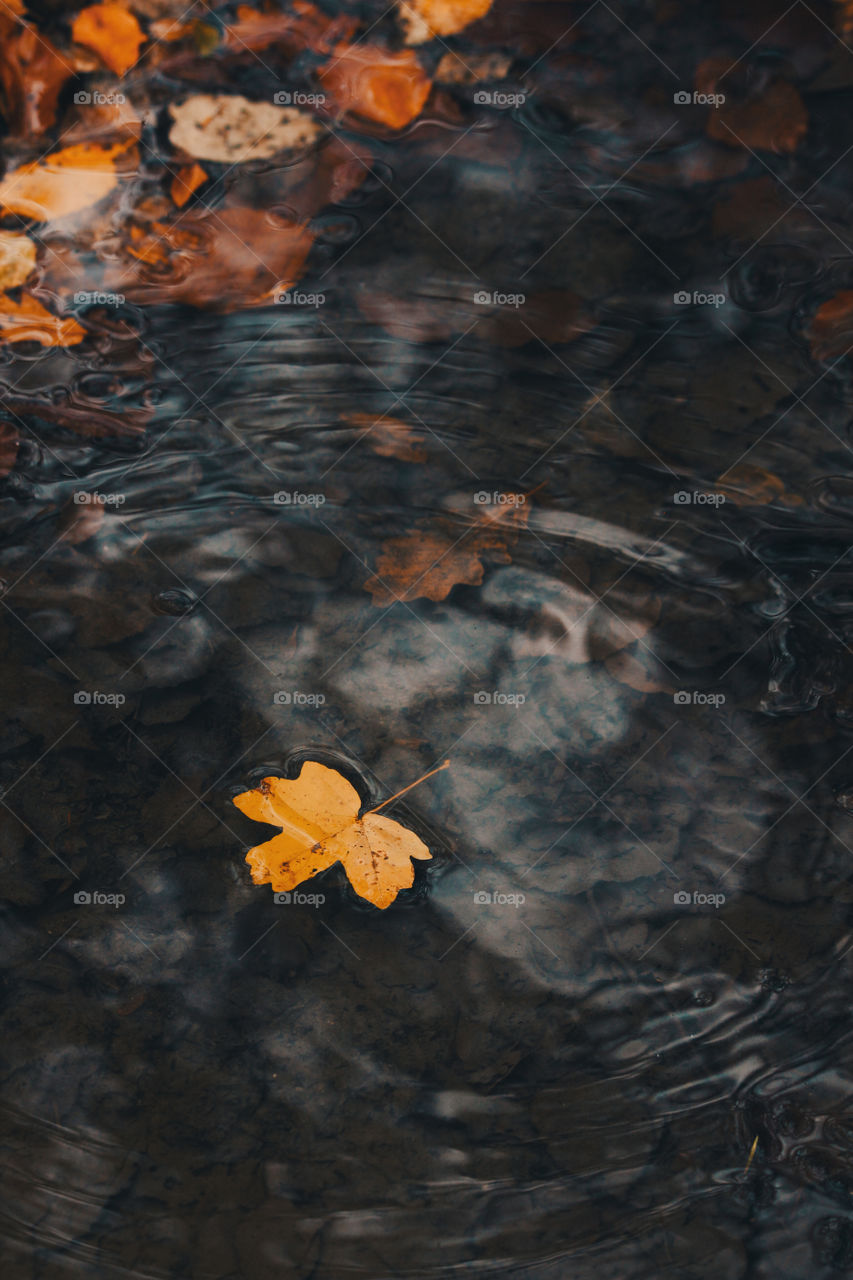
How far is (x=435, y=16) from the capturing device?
245 cm

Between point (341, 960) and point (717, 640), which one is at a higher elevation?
point (717, 640)

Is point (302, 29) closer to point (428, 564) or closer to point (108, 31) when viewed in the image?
point (108, 31)

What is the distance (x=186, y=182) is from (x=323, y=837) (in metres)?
1.99

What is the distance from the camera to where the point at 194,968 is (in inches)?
102

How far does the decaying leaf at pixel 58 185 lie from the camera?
254cm

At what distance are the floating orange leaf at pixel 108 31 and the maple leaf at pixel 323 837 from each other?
7.10 ft

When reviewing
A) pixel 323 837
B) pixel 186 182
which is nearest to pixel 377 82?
pixel 186 182

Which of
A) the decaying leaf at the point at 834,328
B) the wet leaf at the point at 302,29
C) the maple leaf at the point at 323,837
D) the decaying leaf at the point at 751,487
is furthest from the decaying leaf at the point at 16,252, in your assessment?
the decaying leaf at the point at 834,328

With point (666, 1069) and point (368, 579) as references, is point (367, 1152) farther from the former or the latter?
point (368, 579)

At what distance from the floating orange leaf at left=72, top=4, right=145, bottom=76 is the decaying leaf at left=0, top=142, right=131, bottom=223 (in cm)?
28

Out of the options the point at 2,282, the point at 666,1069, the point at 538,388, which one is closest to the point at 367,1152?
the point at 666,1069

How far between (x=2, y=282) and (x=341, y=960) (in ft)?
7.50

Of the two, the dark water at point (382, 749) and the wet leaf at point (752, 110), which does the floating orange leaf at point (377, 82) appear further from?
the wet leaf at point (752, 110)

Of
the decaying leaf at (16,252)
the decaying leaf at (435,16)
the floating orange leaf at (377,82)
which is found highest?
the decaying leaf at (435,16)
